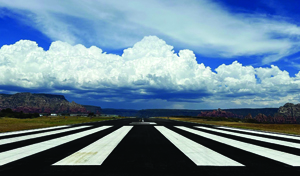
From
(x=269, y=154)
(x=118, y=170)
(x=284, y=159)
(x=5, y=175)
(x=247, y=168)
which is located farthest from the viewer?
(x=269, y=154)

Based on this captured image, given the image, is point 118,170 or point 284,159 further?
point 284,159

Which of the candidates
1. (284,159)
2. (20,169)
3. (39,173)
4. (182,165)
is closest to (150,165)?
(182,165)

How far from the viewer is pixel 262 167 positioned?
6082mm

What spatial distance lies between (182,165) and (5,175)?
Answer: 16.1ft

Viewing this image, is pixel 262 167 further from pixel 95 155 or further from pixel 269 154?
pixel 95 155

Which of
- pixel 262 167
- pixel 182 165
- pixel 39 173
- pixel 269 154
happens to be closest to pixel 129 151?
pixel 182 165

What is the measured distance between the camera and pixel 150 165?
6.13 meters

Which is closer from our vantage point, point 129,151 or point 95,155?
point 95,155

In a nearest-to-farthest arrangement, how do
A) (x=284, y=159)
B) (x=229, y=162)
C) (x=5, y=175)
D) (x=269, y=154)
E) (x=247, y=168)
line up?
(x=5, y=175) → (x=247, y=168) → (x=229, y=162) → (x=284, y=159) → (x=269, y=154)

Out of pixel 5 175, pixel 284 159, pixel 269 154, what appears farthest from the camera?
pixel 269 154

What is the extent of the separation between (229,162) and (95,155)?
4.80m

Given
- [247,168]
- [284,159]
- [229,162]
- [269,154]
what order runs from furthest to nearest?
[269,154] → [284,159] → [229,162] → [247,168]

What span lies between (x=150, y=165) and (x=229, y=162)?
2.70m

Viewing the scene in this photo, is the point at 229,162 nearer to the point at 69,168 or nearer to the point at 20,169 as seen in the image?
the point at 69,168
